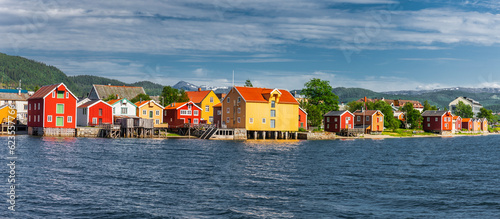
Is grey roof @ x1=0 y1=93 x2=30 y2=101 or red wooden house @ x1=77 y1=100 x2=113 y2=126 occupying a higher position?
grey roof @ x1=0 y1=93 x2=30 y2=101

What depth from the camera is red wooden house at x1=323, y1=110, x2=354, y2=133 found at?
126 metres

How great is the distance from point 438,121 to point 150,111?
9833cm

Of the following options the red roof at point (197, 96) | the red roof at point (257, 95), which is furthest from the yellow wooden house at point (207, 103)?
the red roof at point (257, 95)

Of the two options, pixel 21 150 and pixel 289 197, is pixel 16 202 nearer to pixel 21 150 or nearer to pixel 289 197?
pixel 289 197

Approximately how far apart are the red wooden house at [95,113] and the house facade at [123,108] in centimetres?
219

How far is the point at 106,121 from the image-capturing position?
95812 millimetres

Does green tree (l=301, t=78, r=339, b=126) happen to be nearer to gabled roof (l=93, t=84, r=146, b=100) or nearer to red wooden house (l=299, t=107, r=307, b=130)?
red wooden house (l=299, t=107, r=307, b=130)

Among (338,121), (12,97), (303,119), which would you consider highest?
(12,97)

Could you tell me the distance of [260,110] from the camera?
96000 mm

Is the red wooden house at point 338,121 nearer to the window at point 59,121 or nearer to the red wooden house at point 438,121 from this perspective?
the red wooden house at point 438,121

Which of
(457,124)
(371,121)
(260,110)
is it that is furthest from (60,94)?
(457,124)

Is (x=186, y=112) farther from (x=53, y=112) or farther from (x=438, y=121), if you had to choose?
(x=438, y=121)

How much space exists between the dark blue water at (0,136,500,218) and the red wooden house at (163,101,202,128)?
52191 millimetres

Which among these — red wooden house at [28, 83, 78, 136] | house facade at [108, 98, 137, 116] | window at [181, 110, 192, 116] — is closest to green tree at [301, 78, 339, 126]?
window at [181, 110, 192, 116]
